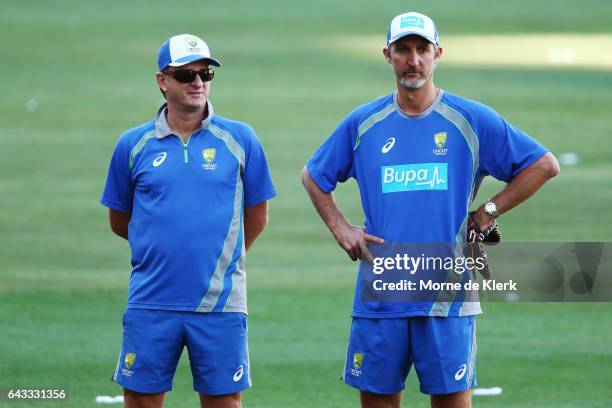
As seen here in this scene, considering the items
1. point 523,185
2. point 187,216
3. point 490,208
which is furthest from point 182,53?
point 523,185

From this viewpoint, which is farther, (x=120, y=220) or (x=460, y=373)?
(x=120, y=220)

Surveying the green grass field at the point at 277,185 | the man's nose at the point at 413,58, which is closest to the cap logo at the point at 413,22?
the man's nose at the point at 413,58

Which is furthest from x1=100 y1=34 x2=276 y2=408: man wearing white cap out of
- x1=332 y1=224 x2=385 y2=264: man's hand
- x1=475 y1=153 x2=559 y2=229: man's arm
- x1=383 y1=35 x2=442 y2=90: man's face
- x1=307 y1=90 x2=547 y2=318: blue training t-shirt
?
x1=475 y1=153 x2=559 y2=229: man's arm

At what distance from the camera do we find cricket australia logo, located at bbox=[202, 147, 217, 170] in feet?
25.9

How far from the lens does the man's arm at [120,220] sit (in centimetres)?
837

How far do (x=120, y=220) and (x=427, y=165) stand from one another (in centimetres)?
193

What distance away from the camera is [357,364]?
303 inches

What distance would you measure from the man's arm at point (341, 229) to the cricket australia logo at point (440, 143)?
553 millimetres

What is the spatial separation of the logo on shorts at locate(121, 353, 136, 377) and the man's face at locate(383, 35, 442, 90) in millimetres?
2060

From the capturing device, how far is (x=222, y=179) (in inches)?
311

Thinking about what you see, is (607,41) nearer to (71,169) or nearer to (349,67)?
(349,67)

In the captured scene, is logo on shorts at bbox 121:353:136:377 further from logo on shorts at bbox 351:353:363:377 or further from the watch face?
the watch face

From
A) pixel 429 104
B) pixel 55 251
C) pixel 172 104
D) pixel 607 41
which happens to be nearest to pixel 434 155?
pixel 429 104

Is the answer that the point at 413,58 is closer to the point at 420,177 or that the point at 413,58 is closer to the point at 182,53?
the point at 420,177
